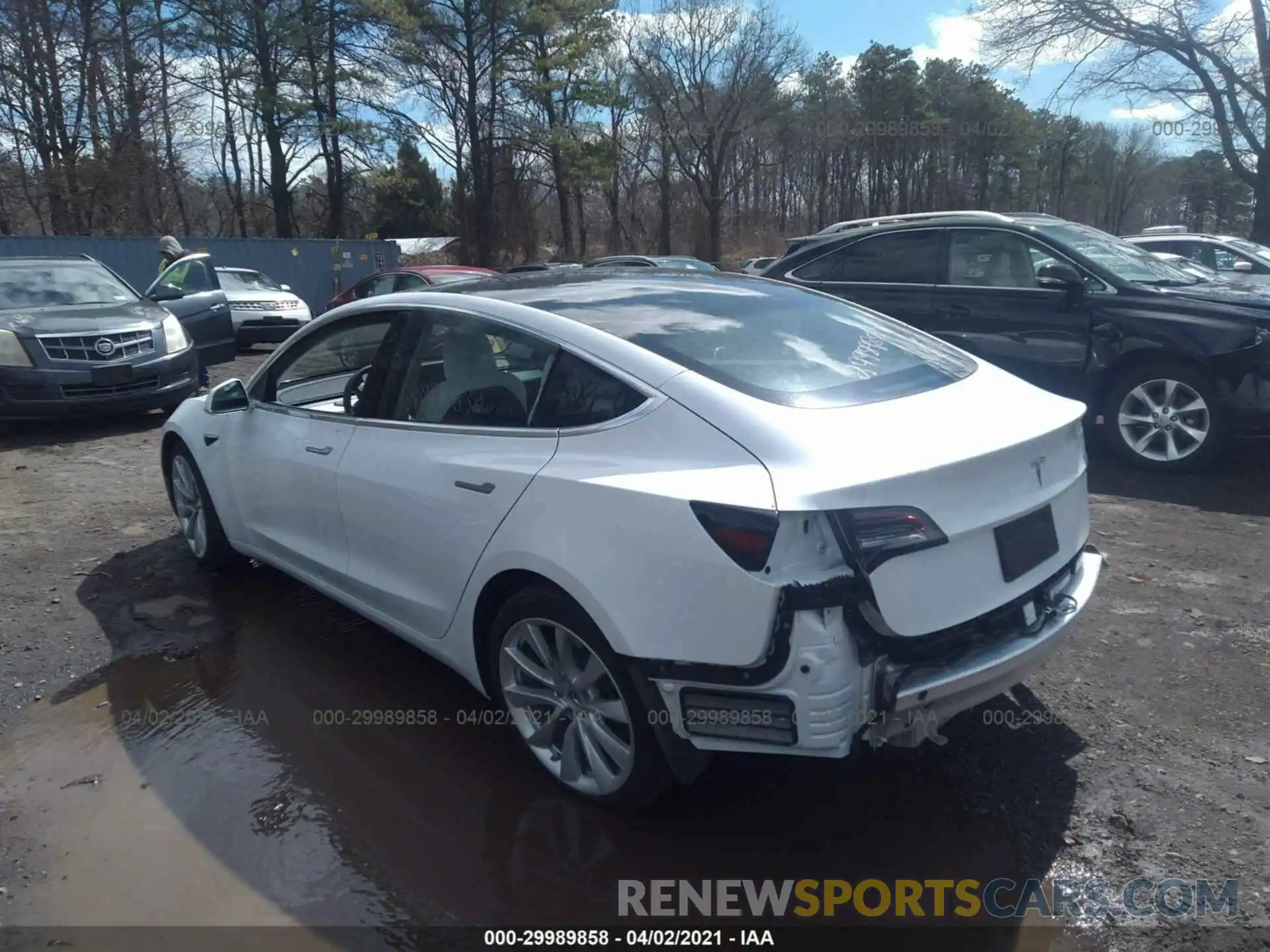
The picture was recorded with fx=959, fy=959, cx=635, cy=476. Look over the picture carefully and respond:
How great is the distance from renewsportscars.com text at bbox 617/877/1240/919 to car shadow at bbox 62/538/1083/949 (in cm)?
4

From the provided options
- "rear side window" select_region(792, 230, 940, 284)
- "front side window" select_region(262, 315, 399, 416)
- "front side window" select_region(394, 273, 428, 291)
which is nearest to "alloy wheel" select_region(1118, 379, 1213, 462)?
"rear side window" select_region(792, 230, 940, 284)

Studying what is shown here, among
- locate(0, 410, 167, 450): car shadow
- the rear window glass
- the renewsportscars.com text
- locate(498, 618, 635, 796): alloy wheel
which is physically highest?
the rear window glass

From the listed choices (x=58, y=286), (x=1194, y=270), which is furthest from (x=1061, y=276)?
(x=58, y=286)

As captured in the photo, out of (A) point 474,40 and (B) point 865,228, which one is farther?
(A) point 474,40

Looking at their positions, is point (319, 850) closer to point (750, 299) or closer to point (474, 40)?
point (750, 299)

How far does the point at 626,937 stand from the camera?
2.54 meters

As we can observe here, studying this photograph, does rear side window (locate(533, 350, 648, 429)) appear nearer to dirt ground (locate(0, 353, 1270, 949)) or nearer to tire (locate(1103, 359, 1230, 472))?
dirt ground (locate(0, 353, 1270, 949))

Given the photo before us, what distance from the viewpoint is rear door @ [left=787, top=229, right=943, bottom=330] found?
768 cm

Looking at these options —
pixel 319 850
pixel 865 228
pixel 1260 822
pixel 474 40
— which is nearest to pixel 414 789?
pixel 319 850

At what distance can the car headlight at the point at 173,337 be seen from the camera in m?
9.05

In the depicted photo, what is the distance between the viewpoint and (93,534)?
578cm

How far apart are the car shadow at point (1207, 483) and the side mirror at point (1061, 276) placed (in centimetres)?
128

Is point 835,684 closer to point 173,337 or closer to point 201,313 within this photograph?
point 173,337

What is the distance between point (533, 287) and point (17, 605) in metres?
3.14
